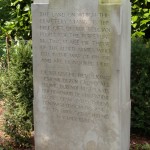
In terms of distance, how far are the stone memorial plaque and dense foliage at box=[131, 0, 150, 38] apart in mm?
2504

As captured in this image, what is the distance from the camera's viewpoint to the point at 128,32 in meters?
4.65

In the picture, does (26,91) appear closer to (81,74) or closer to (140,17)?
(81,74)

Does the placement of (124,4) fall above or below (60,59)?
above

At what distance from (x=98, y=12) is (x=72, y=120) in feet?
4.80

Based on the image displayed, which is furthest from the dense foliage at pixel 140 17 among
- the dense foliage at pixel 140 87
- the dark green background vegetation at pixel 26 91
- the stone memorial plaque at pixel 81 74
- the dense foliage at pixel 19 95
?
the stone memorial plaque at pixel 81 74

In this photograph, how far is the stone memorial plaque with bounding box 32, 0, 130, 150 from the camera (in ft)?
14.5

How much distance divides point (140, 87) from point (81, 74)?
1.62 metres

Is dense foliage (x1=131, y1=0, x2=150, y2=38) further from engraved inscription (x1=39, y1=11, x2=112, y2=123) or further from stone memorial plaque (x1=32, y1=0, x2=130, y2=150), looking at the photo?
engraved inscription (x1=39, y1=11, x2=112, y2=123)

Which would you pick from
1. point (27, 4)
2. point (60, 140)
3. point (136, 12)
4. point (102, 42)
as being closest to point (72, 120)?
point (60, 140)

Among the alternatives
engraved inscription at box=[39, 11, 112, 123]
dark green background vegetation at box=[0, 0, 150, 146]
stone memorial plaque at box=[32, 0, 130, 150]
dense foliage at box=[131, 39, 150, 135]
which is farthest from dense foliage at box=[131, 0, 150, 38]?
engraved inscription at box=[39, 11, 112, 123]

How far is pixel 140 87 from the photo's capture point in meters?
5.96

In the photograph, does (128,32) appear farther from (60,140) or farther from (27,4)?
(27,4)

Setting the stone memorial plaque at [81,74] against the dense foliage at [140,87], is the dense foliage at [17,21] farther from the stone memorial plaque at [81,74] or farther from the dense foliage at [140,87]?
the stone memorial plaque at [81,74]

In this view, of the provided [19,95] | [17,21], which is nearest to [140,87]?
[19,95]
